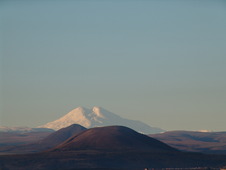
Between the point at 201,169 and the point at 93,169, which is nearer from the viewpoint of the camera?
the point at 201,169

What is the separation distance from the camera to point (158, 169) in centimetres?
18488

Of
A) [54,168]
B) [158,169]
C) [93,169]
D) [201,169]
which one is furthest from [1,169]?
[201,169]

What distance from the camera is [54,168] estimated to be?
200 metres

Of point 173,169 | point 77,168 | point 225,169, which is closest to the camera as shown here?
point 225,169

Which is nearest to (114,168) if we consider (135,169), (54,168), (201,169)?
(135,169)

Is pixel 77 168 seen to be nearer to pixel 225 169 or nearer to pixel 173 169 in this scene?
pixel 173 169

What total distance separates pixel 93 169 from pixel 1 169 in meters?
35.6

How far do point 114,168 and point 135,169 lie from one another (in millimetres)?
8629

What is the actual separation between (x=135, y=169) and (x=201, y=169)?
1105 inches

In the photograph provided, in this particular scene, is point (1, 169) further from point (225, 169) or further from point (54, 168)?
point (225, 169)

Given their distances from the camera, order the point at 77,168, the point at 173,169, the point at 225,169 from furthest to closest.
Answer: the point at 77,168 → the point at 173,169 → the point at 225,169

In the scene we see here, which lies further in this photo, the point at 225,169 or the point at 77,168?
the point at 77,168

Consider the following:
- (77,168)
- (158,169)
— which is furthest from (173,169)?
(77,168)

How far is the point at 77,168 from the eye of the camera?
640 feet
